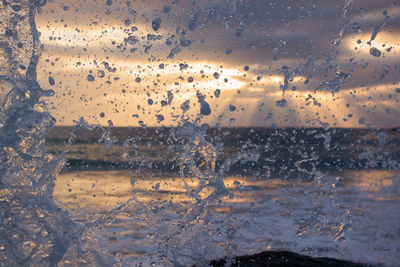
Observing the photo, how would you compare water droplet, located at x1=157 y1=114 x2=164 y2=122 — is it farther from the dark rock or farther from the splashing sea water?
the dark rock

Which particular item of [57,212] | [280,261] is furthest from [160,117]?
[280,261]

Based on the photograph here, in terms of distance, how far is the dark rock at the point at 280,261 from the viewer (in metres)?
3.14

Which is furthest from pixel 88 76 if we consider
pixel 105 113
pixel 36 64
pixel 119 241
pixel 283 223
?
pixel 283 223

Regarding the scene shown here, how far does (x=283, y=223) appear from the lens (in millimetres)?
4863

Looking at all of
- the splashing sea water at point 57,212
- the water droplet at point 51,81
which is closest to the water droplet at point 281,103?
the splashing sea water at point 57,212

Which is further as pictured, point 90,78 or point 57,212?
point 90,78

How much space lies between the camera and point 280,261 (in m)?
3.19

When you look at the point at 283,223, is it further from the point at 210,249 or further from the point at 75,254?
the point at 75,254

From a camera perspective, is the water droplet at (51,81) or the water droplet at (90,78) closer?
the water droplet at (51,81)

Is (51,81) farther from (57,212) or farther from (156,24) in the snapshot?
(57,212)

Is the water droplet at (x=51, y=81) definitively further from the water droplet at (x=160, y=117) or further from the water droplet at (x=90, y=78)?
the water droplet at (x=160, y=117)

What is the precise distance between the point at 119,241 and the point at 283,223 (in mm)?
1837

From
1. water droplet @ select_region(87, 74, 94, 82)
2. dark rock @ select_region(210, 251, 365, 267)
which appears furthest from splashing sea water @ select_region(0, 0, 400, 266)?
water droplet @ select_region(87, 74, 94, 82)

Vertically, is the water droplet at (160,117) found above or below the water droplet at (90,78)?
below
